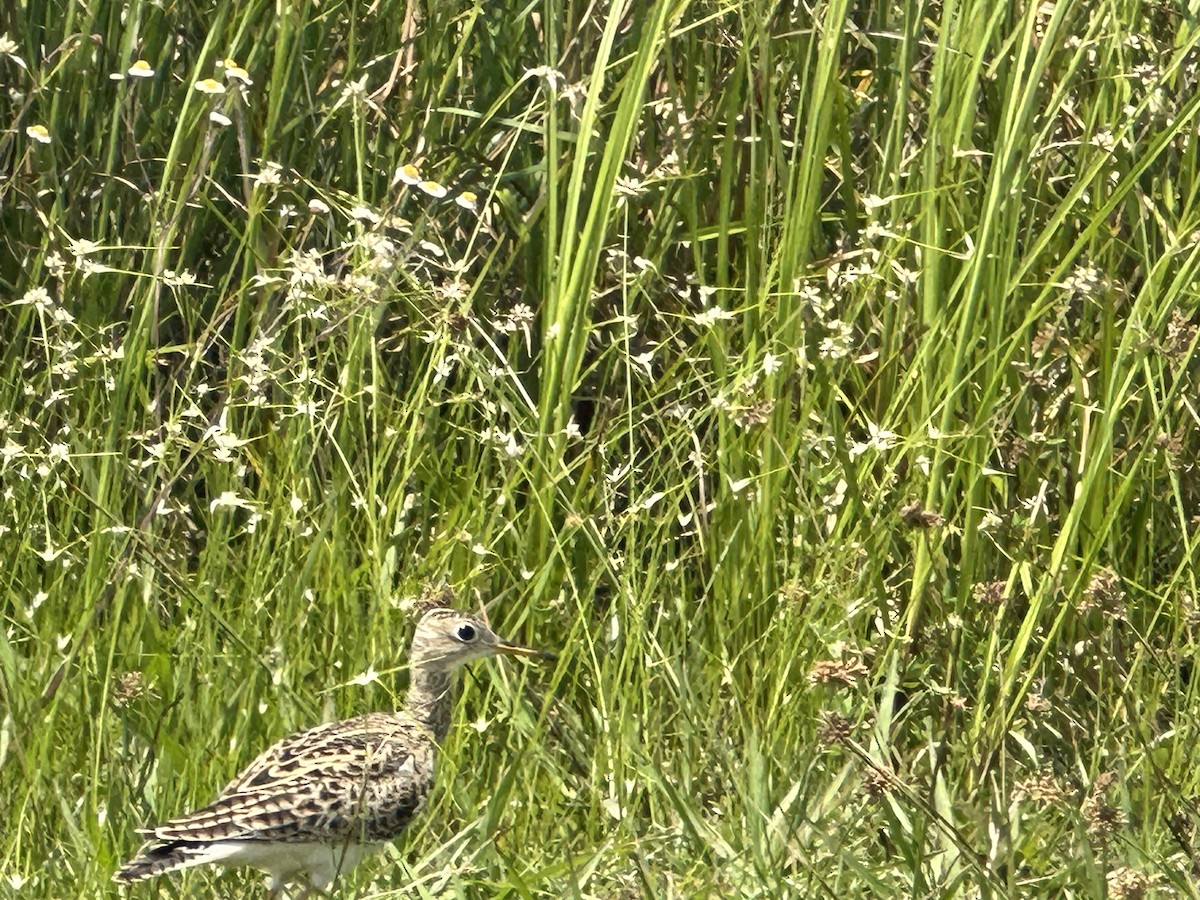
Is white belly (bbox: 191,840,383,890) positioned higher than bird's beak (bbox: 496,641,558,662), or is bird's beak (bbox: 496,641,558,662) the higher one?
bird's beak (bbox: 496,641,558,662)

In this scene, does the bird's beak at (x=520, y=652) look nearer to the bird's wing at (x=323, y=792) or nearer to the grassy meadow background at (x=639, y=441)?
the grassy meadow background at (x=639, y=441)

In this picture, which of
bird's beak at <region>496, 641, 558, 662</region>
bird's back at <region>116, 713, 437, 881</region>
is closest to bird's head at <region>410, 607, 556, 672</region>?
bird's beak at <region>496, 641, 558, 662</region>

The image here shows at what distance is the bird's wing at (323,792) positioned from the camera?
333cm

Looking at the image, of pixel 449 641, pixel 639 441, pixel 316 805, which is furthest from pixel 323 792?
pixel 639 441

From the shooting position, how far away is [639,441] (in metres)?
4.75

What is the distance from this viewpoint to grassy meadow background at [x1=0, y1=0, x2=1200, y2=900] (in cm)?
365

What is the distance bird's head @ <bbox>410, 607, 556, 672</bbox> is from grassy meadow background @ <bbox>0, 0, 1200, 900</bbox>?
7cm

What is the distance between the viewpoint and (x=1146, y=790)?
364 cm

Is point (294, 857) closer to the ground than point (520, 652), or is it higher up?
closer to the ground

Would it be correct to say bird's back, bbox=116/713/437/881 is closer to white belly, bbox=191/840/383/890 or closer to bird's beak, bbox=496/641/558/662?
white belly, bbox=191/840/383/890

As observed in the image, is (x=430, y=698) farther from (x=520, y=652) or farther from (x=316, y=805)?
(x=316, y=805)

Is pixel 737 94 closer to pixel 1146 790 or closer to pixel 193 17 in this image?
pixel 193 17

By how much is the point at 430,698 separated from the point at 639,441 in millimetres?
1044

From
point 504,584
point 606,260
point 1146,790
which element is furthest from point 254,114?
point 1146,790
